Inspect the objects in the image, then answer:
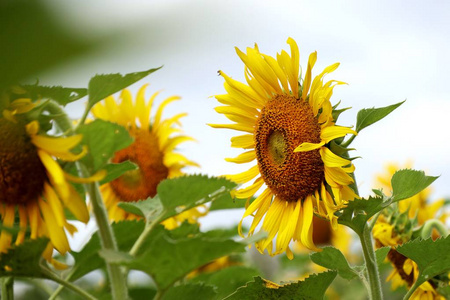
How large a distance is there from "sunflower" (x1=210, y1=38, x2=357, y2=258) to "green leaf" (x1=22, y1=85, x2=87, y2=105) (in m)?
0.47

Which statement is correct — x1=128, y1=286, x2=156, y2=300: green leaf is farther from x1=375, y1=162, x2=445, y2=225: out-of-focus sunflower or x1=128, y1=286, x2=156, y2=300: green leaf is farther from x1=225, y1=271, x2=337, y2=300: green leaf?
x1=375, y1=162, x2=445, y2=225: out-of-focus sunflower

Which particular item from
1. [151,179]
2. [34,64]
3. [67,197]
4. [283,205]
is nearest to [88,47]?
[34,64]

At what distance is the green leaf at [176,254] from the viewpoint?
0.72 metres

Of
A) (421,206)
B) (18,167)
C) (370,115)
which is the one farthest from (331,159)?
(421,206)

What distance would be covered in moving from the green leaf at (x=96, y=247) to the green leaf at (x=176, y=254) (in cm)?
25

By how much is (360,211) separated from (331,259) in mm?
118

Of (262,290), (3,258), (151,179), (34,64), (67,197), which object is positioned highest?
(34,64)

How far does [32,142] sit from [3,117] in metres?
0.06

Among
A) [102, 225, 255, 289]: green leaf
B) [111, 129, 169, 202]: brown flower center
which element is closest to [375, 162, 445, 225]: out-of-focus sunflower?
[111, 129, 169, 202]: brown flower center

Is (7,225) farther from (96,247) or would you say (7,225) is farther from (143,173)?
(143,173)

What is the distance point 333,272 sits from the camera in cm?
100

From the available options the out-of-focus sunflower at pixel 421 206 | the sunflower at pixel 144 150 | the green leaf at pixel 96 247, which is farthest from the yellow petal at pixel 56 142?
the sunflower at pixel 144 150

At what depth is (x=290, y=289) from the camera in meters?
0.99

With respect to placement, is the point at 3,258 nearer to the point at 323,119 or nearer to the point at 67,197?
the point at 67,197
